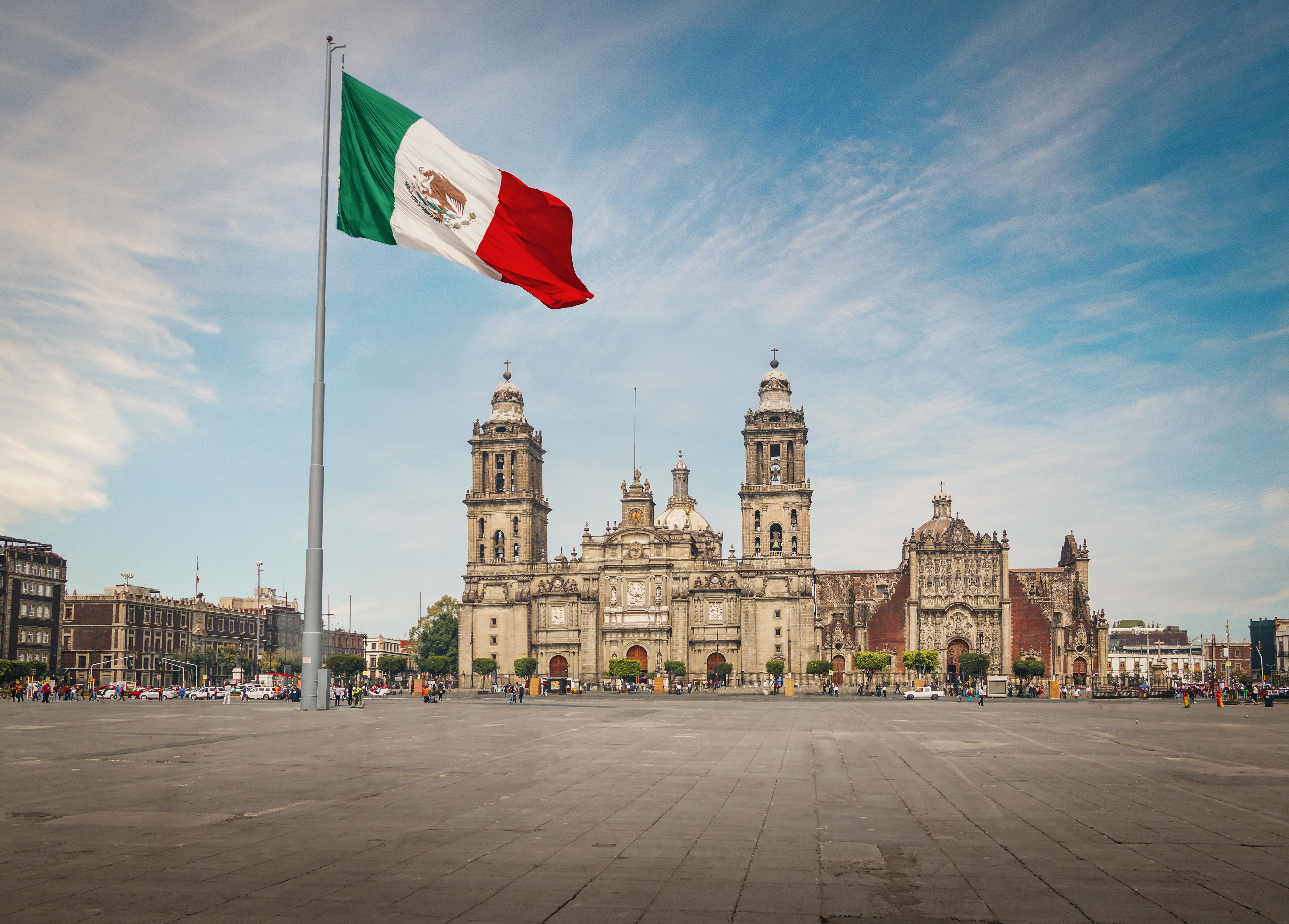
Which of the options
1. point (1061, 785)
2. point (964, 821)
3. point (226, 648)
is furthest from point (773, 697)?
point (226, 648)

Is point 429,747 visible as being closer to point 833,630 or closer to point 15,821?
point 15,821

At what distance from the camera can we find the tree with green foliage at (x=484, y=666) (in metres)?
93.4

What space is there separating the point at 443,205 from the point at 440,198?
0.13 m

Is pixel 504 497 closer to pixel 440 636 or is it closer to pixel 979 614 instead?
pixel 440 636

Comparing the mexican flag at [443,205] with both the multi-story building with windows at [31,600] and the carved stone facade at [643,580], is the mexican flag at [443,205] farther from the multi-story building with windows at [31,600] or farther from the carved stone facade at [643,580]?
the multi-story building with windows at [31,600]

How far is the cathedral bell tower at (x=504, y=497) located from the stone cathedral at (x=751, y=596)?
167 millimetres

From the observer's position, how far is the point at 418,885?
9.48m

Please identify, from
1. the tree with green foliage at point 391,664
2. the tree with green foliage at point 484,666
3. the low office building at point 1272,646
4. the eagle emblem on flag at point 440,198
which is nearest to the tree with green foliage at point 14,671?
the tree with green foliage at point 391,664

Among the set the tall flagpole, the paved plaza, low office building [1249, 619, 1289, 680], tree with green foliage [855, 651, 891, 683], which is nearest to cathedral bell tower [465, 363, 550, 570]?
tree with green foliage [855, 651, 891, 683]

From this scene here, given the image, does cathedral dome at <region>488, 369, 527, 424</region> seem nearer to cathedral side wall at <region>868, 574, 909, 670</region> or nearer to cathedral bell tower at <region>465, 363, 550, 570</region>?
cathedral bell tower at <region>465, 363, 550, 570</region>

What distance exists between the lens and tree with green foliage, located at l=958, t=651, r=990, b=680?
86188 millimetres

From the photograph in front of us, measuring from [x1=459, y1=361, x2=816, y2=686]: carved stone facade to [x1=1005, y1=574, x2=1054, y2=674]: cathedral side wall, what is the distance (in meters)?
18.4

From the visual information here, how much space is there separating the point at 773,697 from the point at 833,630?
26.2m

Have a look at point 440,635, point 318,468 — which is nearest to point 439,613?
point 440,635
